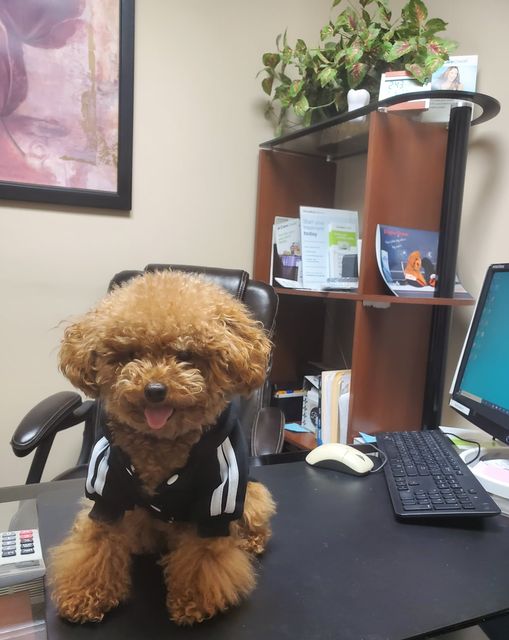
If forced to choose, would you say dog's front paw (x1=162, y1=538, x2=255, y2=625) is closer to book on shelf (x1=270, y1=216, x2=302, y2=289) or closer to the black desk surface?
the black desk surface

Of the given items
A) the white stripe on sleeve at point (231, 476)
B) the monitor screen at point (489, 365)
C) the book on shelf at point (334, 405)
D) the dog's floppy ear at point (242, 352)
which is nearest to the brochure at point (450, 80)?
the monitor screen at point (489, 365)

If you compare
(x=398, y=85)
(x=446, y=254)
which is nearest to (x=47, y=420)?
(x=446, y=254)

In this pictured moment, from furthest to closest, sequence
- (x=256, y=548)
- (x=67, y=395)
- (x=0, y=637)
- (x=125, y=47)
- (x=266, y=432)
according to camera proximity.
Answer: (x=125, y=47)
(x=67, y=395)
(x=266, y=432)
(x=256, y=548)
(x=0, y=637)

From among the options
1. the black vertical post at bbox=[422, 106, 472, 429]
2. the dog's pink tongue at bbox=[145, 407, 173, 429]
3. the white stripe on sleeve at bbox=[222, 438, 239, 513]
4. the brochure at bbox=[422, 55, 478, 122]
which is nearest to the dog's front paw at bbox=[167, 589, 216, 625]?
the white stripe on sleeve at bbox=[222, 438, 239, 513]

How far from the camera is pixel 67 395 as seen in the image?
140cm

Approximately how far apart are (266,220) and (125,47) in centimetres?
81

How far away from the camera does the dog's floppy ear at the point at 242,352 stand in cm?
61

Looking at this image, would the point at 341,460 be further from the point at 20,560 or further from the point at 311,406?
the point at 311,406

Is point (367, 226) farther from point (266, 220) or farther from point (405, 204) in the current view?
point (266, 220)

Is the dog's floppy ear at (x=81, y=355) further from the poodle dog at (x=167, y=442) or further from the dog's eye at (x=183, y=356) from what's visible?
the dog's eye at (x=183, y=356)

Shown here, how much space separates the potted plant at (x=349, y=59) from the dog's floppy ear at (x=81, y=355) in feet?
4.31

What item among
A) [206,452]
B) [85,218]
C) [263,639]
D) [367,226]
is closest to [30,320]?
[85,218]

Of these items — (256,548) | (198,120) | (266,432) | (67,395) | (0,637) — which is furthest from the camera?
(198,120)

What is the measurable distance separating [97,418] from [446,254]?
1.13m
